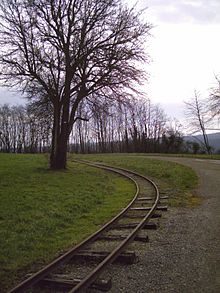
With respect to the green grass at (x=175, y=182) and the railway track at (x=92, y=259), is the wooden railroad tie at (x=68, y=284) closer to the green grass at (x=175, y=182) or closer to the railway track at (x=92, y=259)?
the railway track at (x=92, y=259)

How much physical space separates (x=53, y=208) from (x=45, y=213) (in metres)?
0.82

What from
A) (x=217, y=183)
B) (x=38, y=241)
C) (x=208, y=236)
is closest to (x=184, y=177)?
(x=217, y=183)

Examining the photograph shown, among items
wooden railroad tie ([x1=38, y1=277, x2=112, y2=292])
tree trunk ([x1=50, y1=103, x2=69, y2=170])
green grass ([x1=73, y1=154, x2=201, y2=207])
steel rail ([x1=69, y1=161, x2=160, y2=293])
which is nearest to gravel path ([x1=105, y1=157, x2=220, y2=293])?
wooden railroad tie ([x1=38, y1=277, x2=112, y2=292])

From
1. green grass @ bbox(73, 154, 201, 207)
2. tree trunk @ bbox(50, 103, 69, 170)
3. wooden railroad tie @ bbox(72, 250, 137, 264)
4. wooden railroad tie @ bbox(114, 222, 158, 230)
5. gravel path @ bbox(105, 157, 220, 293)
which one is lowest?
gravel path @ bbox(105, 157, 220, 293)

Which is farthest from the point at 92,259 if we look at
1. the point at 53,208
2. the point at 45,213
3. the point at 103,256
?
the point at 53,208

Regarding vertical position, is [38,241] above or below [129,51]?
below

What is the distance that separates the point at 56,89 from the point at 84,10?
5.50 m

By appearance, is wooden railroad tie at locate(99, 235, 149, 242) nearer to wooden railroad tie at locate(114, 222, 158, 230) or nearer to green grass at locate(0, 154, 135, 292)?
green grass at locate(0, 154, 135, 292)

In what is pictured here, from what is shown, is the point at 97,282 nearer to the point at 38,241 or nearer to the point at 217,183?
the point at 38,241

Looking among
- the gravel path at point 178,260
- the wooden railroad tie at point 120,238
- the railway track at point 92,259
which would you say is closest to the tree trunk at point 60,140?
the railway track at point 92,259

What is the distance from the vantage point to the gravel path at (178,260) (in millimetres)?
6008

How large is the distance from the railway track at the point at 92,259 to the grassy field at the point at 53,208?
0.45 m

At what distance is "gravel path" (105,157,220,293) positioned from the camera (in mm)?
6008

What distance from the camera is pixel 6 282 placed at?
245 inches
